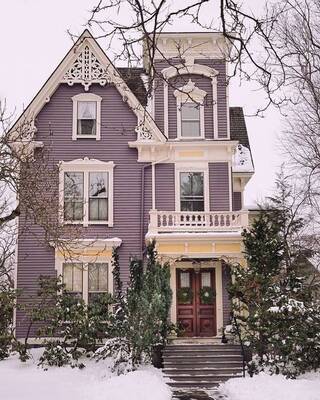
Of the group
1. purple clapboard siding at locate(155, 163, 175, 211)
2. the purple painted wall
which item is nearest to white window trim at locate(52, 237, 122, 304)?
purple clapboard siding at locate(155, 163, 175, 211)

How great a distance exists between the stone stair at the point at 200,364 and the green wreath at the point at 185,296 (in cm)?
217

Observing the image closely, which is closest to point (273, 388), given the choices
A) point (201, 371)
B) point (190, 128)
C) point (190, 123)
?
point (201, 371)

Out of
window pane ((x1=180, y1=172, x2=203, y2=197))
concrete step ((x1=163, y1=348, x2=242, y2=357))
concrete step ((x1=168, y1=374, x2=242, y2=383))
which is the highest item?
window pane ((x1=180, y1=172, x2=203, y2=197))

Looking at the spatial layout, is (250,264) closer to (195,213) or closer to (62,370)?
(195,213)

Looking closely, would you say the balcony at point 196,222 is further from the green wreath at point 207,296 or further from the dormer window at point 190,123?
the dormer window at point 190,123

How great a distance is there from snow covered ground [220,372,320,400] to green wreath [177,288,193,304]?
5.80m

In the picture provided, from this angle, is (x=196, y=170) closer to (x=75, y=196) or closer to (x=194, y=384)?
(x=75, y=196)

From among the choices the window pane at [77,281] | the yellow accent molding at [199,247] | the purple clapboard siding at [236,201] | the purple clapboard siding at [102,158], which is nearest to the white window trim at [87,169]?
the purple clapboard siding at [102,158]

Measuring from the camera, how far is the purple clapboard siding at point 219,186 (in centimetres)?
2142

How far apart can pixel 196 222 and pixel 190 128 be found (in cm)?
377

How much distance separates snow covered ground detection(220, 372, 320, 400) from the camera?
41.1 ft

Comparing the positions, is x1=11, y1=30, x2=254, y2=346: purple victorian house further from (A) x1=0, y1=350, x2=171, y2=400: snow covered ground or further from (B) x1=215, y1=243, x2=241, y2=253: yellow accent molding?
(A) x1=0, y1=350, x2=171, y2=400: snow covered ground

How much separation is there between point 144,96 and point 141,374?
10396mm

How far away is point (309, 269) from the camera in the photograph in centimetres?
2662
